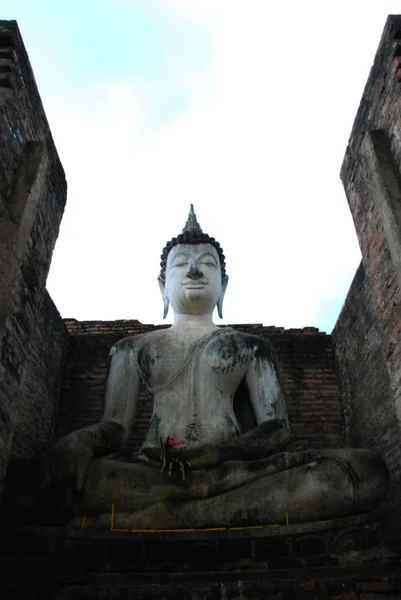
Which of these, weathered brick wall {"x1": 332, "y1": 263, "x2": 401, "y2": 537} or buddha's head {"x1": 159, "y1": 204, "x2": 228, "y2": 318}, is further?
weathered brick wall {"x1": 332, "y1": 263, "x2": 401, "y2": 537}

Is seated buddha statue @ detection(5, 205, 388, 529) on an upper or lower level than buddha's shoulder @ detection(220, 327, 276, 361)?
lower

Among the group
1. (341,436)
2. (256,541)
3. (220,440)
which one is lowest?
(256,541)

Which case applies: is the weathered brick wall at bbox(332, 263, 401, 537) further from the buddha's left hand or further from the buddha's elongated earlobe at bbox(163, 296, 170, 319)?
the buddha's left hand

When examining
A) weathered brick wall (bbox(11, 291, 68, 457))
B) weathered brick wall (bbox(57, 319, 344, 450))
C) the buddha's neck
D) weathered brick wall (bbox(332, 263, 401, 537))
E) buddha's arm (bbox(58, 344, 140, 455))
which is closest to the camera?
buddha's arm (bbox(58, 344, 140, 455))

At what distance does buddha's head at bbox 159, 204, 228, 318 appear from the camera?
4.68 meters

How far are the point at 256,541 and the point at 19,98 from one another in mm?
3297

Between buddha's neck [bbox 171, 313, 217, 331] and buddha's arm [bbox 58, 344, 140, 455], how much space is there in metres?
0.53

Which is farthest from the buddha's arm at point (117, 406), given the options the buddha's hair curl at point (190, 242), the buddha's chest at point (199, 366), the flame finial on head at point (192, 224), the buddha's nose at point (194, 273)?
the flame finial on head at point (192, 224)

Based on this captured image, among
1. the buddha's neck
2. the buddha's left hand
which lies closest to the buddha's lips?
the buddha's neck

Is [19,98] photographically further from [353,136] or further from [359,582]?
[359,582]

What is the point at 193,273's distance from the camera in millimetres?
4656

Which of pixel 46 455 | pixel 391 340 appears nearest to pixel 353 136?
pixel 391 340

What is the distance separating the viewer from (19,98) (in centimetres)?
385

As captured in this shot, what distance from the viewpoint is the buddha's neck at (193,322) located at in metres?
4.60
